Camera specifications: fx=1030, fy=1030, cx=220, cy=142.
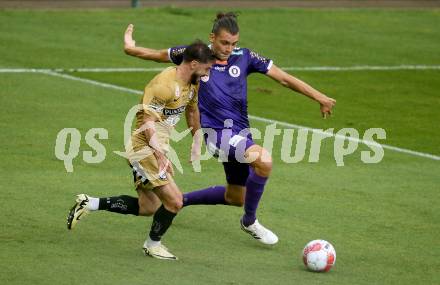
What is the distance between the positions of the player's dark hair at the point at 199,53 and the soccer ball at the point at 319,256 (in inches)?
84.6

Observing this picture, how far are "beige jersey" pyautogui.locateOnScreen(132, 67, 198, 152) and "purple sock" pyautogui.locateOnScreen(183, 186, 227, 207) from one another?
3.71 feet

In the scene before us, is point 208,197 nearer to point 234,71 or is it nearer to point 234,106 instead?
point 234,106

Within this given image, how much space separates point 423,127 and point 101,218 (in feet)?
25.2

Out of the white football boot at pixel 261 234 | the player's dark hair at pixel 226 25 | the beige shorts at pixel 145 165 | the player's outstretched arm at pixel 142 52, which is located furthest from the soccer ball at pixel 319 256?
the player's outstretched arm at pixel 142 52

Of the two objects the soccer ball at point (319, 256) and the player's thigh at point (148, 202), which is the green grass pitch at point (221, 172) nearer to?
the soccer ball at point (319, 256)

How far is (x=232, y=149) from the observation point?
10938 millimetres

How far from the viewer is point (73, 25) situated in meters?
24.2

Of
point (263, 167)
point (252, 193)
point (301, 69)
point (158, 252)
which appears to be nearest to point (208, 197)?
point (252, 193)

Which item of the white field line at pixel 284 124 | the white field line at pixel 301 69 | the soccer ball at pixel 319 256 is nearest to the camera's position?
the soccer ball at pixel 319 256

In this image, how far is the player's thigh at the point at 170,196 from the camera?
10352 mm

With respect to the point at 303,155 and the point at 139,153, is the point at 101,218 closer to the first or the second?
the point at 139,153

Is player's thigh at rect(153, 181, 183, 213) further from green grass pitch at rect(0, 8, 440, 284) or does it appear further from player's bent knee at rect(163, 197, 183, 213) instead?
green grass pitch at rect(0, 8, 440, 284)

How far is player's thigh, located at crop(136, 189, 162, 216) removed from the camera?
36.2 ft

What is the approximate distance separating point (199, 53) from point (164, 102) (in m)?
0.61
